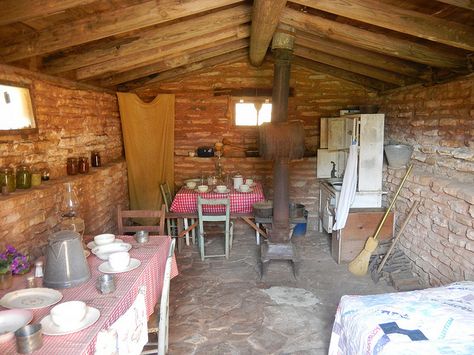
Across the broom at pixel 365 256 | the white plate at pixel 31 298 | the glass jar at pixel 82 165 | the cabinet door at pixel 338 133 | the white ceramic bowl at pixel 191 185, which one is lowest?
the broom at pixel 365 256

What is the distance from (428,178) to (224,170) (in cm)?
314

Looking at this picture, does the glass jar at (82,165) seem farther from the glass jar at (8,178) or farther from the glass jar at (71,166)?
the glass jar at (8,178)

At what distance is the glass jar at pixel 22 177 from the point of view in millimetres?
2910

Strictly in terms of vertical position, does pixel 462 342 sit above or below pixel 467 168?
below

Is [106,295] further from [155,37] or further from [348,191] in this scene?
[348,191]

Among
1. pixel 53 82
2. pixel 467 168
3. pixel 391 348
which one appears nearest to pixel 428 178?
pixel 467 168

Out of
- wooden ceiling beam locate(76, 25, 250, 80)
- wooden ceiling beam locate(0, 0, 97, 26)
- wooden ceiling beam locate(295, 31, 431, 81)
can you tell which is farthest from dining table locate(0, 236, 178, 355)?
wooden ceiling beam locate(295, 31, 431, 81)

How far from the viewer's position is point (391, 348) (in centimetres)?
160

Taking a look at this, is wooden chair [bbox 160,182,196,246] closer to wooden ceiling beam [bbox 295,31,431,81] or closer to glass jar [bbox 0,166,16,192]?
glass jar [bbox 0,166,16,192]

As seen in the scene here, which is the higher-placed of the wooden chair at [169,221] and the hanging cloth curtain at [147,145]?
the hanging cloth curtain at [147,145]

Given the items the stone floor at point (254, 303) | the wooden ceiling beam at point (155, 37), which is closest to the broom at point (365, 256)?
the stone floor at point (254, 303)

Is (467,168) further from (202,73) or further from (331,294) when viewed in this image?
(202,73)

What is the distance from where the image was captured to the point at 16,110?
9.72 ft

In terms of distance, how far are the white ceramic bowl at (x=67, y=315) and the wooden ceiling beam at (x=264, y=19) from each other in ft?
7.76
